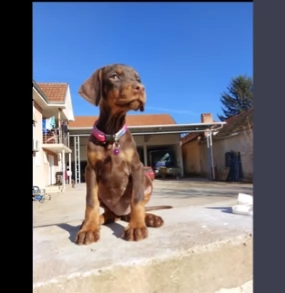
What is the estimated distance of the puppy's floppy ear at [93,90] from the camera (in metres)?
1.74

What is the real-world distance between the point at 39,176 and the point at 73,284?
437 inches

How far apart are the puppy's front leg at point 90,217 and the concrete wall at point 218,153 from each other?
8.75m

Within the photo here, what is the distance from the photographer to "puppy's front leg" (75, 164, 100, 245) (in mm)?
1683

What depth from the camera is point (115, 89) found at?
165 cm

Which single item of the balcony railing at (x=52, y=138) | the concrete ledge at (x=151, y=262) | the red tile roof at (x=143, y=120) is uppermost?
the red tile roof at (x=143, y=120)

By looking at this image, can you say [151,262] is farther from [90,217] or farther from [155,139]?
[155,139]

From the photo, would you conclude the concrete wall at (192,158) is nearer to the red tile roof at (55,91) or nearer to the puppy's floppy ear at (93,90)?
the red tile roof at (55,91)

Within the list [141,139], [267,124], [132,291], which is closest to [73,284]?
[132,291]

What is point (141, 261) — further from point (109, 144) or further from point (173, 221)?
point (173, 221)

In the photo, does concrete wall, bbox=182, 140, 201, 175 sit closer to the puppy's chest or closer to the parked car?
the parked car

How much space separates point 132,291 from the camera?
52.7 inches

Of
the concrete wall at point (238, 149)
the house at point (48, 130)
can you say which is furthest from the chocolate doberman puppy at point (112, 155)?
the concrete wall at point (238, 149)

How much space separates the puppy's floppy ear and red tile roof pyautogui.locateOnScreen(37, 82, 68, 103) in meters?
11.9

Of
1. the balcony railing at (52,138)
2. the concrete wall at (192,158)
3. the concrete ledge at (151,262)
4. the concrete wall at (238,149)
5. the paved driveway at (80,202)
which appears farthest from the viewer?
the concrete wall at (192,158)
